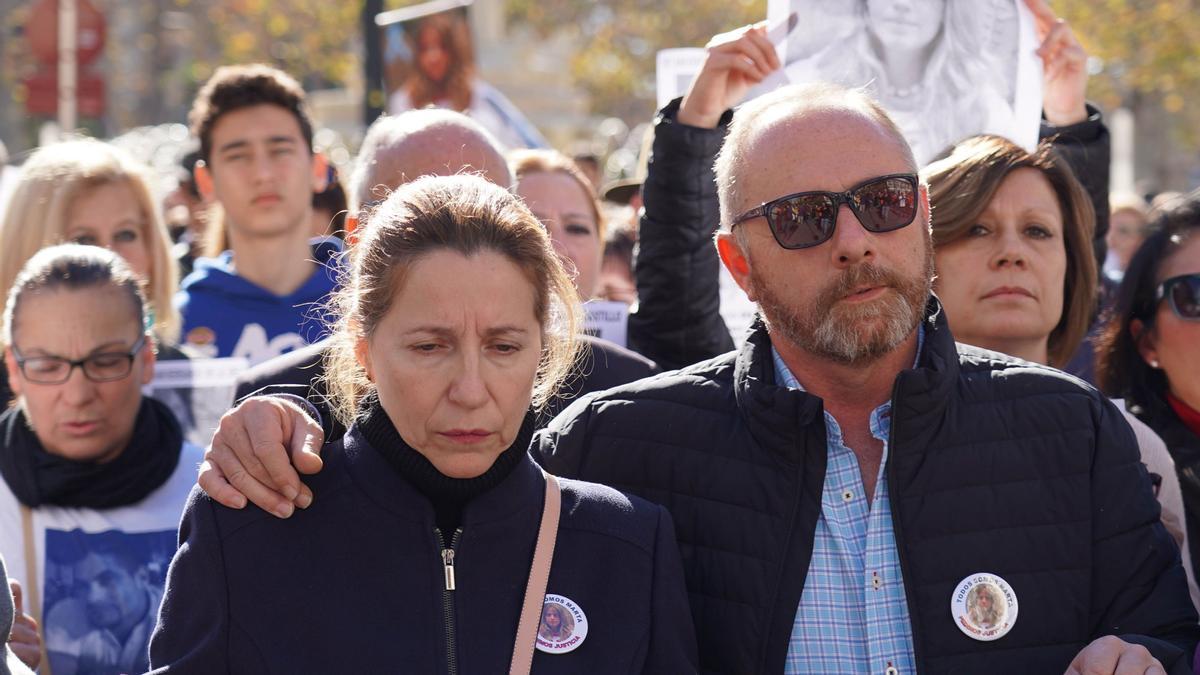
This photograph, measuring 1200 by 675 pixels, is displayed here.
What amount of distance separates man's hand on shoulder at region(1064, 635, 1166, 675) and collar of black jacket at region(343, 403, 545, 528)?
3.40 feet

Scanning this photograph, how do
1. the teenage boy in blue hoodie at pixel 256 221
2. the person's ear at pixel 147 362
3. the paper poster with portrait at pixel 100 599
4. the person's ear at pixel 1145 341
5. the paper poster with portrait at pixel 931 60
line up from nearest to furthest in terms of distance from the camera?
the paper poster with portrait at pixel 100 599, the person's ear at pixel 1145 341, the person's ear at pixel 147 362, the paper poster with portrait at pixel 931 60, the teenage boy in blue hoodie at pixel 256 221

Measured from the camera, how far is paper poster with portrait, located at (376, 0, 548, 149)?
8.57 m

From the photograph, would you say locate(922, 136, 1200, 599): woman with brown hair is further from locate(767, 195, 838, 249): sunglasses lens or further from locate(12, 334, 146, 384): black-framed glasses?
locate(12, 334, 146, 384): black-framed glasses

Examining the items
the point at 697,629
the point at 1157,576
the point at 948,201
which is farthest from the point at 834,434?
the point at 948,201

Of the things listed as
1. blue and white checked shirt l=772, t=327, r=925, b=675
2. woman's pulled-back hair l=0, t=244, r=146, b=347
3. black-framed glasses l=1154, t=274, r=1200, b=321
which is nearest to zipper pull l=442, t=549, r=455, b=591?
blue and white checked shirt l=772, t=327, r=925, b=675

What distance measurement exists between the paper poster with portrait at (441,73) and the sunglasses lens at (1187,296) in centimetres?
485

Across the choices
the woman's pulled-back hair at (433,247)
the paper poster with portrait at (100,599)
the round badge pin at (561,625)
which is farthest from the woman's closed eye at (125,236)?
the round badge pin at (561,625)

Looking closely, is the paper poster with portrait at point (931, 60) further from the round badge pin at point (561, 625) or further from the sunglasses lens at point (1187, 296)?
the round badge pin at point (561, 625)

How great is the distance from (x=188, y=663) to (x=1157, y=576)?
1840 millimetres

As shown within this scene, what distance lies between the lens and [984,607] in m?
2.99

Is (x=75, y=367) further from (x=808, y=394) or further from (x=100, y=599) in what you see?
(x=808, y=394)

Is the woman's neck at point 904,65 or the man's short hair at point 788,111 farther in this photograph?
the woman's neck at point 904,65

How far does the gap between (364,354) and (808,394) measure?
87cm

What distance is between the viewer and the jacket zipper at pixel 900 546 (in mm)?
2939
